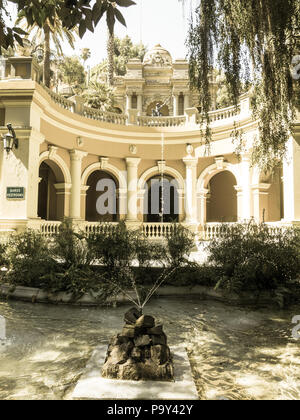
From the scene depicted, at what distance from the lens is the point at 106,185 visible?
19.1 metres

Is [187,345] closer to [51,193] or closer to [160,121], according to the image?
[51,193]

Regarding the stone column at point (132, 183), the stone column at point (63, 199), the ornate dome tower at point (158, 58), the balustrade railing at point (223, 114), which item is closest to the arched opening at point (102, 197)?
the stone column at point (132, 183)

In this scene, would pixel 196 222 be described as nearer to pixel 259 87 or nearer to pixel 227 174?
pixel 227 174

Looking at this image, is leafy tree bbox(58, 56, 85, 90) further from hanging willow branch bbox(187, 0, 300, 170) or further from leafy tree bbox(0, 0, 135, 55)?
leafy tree bbox(0, 0, 135, 55)

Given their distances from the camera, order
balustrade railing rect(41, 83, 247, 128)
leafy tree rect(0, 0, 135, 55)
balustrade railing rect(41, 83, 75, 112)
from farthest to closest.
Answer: balustrade railing rect(41, 83, 247, 128) < balustrade railing rect(41, 83, 75, 112) < leafy tree rect(0, 0, 135, 55)

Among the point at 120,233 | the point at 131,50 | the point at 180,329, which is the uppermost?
the point at 131,50

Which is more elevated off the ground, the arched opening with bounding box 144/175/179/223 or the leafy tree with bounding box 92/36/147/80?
the leafy tree with bounding box 92/36/147/80

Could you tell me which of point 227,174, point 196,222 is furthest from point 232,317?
point 227,174

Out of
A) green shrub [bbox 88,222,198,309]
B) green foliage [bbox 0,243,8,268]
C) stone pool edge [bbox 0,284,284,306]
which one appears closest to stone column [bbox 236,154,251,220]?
green shrub [bbox 88,222,198,309]

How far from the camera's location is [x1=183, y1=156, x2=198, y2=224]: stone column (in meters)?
16.3

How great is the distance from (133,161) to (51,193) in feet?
15.0

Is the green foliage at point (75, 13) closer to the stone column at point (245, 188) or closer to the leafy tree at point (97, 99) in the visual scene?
the stone column at point (245, 188)

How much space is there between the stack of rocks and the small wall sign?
8928 mm

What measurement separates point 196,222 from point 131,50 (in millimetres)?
39943
